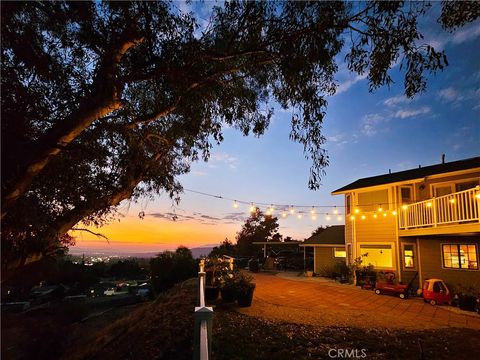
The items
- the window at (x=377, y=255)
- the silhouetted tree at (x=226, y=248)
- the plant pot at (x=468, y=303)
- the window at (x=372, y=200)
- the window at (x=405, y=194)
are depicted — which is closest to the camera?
the plant pot at (x=468, y=303)

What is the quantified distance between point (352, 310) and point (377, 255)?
26.8 ft

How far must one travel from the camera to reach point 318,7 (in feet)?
14.6

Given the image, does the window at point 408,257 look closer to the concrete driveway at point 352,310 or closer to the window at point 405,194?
the window at point 405,194

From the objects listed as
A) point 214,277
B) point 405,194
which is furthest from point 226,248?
point 214,277

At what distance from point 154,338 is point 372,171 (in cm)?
1751

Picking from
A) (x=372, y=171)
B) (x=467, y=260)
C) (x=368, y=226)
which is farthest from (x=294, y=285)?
(x=372, y=171)

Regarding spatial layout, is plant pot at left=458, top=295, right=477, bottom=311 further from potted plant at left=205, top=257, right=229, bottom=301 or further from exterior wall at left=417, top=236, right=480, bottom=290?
potted plant at left=205, top=257, right=229, bottom=301

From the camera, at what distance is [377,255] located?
17531 mm

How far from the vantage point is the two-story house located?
1215 cm

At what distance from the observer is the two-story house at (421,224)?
39.9ft

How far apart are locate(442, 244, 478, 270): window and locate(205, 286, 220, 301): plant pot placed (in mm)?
10923

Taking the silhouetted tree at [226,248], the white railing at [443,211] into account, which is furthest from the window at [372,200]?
the silhouetted tree at [226,248]

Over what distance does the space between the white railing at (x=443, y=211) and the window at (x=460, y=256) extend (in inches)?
75.6

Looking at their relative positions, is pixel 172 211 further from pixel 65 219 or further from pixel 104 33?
pixel 104 33
